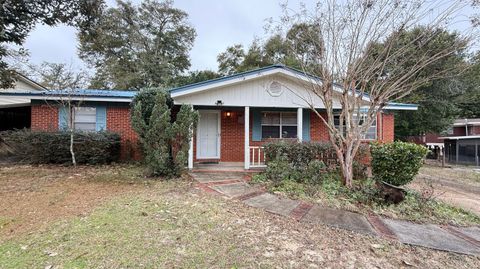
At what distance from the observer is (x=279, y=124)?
11055 mm

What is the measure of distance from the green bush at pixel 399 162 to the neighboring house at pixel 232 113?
299 cm

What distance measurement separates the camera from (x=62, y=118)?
10164 mm

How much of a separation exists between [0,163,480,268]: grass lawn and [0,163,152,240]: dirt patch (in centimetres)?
2

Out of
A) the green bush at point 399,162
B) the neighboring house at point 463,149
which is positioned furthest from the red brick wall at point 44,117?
the neighboring house at point 463,149

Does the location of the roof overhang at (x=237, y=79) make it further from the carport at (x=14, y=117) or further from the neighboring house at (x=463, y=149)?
the neighboring house at (x=463, y=149)

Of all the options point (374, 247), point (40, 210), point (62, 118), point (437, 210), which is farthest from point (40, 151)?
point (437, 210)

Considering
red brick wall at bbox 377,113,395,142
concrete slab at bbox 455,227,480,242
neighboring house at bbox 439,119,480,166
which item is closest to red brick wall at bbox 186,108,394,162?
red brick wall at bbox 377,113,395,142

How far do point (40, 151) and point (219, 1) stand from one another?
9727 mm

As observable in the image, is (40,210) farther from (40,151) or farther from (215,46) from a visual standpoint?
(215,46)

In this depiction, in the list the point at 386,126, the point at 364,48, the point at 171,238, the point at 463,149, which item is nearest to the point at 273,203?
the point at 171,238

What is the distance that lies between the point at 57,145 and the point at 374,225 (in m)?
9.92

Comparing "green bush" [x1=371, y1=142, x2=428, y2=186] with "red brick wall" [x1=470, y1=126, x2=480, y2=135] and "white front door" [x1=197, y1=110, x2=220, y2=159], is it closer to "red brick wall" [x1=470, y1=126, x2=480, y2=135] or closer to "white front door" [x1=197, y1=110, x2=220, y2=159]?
"white front door" [x1=197, y1=110, x2=220, y2=159]

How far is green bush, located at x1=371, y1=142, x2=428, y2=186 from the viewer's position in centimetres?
621

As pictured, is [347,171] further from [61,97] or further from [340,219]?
[61,97]
